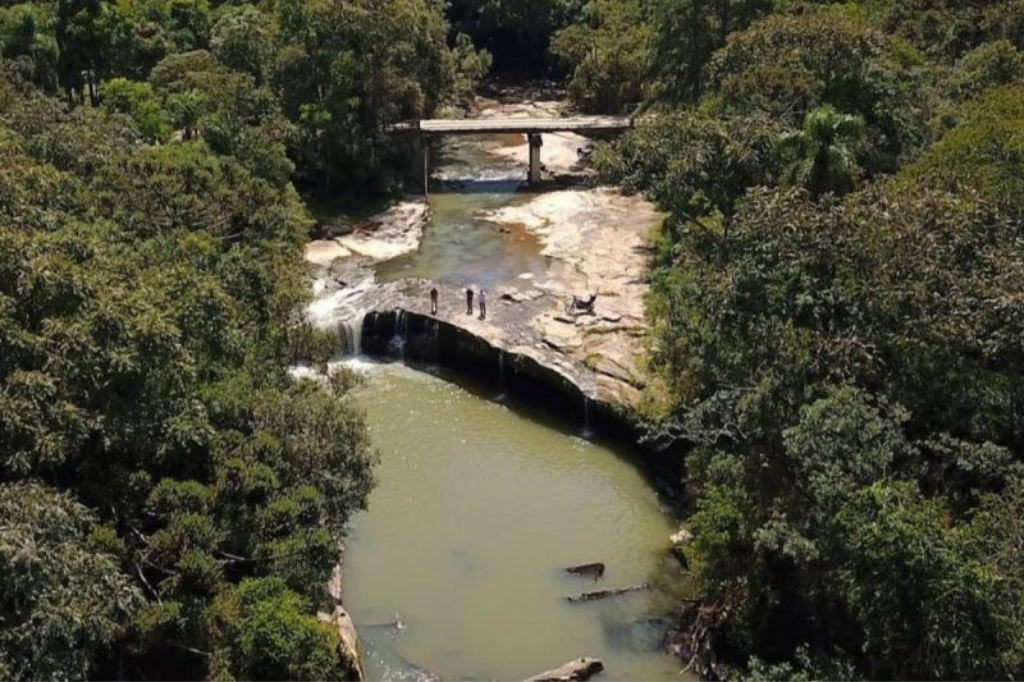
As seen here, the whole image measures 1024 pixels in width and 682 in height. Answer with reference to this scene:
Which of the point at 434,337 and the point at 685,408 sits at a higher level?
the point at 685,408

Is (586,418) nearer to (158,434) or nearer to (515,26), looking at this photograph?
(158,434)

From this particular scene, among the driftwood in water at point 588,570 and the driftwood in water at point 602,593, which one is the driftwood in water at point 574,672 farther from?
the driftwood in water at point 588,570

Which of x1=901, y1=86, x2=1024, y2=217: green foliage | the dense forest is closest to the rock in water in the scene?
the dense forest

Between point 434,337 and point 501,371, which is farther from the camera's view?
point 434,337

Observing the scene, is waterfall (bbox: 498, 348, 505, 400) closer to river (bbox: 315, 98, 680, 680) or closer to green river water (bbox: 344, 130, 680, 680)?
river (bbox: 315, 98, 680, 680)

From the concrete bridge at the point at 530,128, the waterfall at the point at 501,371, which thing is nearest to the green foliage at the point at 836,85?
the waterfall at the point at 501,371

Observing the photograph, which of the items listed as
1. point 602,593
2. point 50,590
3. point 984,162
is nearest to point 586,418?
point 602,593
